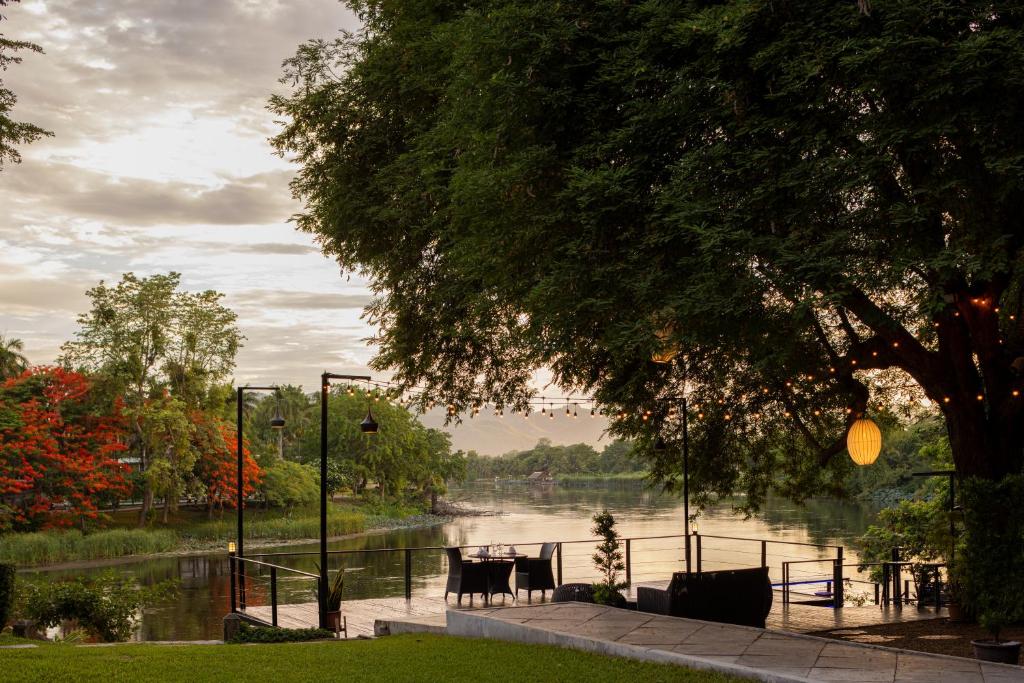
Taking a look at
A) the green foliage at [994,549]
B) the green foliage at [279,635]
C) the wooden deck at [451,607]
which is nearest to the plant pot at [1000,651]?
the green foliage at [994,549]

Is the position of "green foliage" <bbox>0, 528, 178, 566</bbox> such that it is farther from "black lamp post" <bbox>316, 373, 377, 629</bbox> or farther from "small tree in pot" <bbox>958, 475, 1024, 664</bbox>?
"small tree in pot" <bbox>958, 475, 1024, 664</bbox>

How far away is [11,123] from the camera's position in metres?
10.2

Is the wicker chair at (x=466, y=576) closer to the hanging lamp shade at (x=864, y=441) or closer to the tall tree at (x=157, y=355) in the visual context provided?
the hanging lamp shade at (x=864, y=441)

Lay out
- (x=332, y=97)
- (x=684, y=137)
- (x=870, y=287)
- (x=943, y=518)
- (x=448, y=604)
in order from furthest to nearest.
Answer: (x=332, y=97) → (x=448, y=604) → (x=943, y=518) → (x=684, y=137) → (x=870, y=287)

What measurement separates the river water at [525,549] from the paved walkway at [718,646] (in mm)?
4992

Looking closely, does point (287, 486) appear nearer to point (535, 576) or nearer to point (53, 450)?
point (53, 450)

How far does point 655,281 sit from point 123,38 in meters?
10.5

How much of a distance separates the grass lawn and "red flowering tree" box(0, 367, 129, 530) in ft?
77.2

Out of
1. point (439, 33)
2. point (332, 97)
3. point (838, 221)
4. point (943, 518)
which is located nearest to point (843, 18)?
point (838, 221)

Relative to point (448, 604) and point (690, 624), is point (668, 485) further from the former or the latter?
point (690, 624)

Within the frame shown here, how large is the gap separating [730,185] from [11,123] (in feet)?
24.8

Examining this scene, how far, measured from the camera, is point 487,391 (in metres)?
15.6

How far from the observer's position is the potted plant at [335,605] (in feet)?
40.9

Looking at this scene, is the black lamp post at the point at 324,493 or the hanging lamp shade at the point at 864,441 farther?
the black lamp post at the point at 324,493
